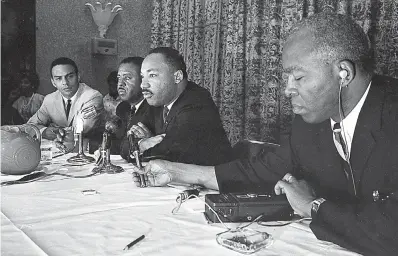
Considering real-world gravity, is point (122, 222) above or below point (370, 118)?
below

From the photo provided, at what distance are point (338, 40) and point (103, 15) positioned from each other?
12.7 ft

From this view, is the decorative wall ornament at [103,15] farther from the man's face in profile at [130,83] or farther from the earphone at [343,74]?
the earphone at [343,74]

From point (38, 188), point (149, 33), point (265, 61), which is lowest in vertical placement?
point (38, 188)

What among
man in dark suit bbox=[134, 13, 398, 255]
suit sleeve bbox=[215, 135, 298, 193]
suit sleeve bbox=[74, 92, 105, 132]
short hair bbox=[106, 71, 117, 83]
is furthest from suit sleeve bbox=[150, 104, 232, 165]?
short hair bbox=[106, 71, 117, 83]

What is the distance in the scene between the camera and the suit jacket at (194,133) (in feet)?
7.59

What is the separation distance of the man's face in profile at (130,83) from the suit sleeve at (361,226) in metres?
2.45

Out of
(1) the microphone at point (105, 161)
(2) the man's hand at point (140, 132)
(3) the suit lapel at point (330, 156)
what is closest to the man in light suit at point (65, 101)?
(2) the man's hand at point (140, 132)

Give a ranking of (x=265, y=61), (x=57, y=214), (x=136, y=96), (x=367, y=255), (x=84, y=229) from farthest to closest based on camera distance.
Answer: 1. (x=265, y=61)
2. (x=136, y=96)
3. (x=57, y=214)
4. (x=84, y=229)
5. (x=367, y=255)

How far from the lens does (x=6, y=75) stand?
4.25 m

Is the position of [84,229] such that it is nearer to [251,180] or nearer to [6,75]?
[251,180]

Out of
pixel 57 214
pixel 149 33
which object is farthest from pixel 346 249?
pixel 149 33

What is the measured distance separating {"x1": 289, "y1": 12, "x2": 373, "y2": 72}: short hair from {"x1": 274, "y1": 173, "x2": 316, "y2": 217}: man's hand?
41cm

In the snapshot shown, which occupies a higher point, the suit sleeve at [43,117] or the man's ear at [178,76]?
the man's ear at [178,76]

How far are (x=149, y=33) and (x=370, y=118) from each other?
164 inches
